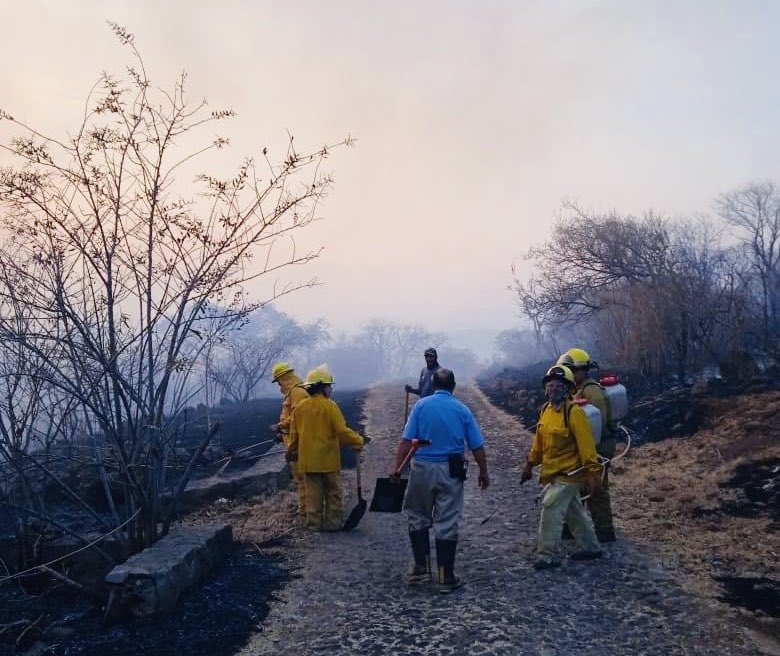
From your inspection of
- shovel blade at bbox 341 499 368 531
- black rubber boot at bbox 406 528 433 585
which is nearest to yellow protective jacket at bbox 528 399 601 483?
black rubber boot at bbox 406 528 433 585

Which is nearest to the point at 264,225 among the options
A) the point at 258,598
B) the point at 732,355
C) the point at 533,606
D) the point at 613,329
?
the point at 258,598

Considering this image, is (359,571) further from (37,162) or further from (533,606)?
(37,162)

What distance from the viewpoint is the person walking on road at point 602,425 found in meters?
7.00

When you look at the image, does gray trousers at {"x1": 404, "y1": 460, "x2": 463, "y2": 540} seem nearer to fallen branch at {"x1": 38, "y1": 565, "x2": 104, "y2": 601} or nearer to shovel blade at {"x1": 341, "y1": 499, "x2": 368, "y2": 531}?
shovel blade at {"x1": 341, "y1": 499, "x2": 368, "y2": 531}

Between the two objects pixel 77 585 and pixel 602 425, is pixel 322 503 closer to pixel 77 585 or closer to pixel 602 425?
pixel 77 585

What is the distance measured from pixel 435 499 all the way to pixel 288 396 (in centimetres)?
378

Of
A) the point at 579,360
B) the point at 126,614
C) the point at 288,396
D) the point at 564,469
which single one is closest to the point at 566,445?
the point at 564,469

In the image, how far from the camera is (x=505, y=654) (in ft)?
15.3

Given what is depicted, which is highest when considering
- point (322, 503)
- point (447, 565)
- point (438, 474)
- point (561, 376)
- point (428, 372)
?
point (428, 372)

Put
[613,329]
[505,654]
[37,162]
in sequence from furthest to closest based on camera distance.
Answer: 1. [613,329]
2. [37,162]
3. [505,654]

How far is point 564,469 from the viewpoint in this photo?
6.40m

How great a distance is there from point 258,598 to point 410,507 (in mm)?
1464

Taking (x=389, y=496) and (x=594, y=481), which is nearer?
(x=594, y=481)

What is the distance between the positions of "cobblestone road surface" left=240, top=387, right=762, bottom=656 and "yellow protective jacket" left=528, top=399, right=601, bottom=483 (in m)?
0.82
